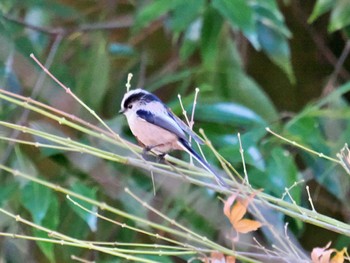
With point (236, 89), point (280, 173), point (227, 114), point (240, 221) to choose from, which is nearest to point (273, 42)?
point (236, 89)

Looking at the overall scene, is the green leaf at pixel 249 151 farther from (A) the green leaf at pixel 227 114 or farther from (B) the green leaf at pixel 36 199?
(B) the green leaf at pixel 36 199

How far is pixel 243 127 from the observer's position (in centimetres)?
119

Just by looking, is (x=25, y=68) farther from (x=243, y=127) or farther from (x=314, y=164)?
(x=314, y=164)

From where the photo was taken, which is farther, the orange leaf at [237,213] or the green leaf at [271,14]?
the green leaf at [271,14]

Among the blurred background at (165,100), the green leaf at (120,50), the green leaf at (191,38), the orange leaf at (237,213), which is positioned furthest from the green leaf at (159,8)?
the orange leaf at (237,213)

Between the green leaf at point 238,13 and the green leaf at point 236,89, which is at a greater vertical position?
the green leaf at point 238,13

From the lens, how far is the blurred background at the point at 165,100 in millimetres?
1032

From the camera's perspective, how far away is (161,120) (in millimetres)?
814

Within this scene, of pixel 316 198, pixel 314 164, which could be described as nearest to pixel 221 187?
pixel 314 164

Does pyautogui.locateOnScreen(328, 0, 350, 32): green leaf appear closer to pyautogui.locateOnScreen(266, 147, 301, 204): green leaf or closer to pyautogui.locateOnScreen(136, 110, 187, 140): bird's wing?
pyautogui.locateOnScreen(266, 147, 301, 204): green leaf

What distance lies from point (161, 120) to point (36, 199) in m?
0.26

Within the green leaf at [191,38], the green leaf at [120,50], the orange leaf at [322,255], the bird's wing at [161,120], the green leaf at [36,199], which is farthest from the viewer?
the green leaf at [120,50]

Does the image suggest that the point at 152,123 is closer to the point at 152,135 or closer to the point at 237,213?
the point at 152,135

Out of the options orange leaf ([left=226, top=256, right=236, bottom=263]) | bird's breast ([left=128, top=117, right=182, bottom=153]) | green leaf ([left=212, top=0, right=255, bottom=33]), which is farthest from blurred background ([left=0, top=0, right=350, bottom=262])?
orange leaf ([left=226, top=256, right=236, bottom=263])
